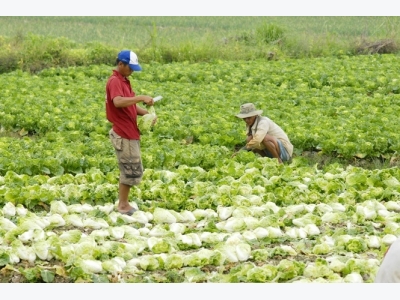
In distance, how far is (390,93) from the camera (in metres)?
13.8

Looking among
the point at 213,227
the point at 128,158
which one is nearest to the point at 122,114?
the point at 128,158

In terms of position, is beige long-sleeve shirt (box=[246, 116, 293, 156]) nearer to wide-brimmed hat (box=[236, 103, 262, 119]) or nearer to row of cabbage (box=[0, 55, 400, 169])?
wide-brimmed hat (box=[236, 103, 262, 119])

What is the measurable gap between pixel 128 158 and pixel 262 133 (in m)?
2.35

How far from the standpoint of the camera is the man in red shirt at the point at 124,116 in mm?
6832

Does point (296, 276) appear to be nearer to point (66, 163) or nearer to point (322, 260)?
point (322, 260)

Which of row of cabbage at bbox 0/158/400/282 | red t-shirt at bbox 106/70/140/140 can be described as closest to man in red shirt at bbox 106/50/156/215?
red t-shirt at bbox 106/70/140/140

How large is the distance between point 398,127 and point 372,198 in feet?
10.1

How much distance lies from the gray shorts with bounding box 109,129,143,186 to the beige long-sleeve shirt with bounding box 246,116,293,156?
7.19 ft

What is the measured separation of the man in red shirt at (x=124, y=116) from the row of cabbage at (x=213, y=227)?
428 mm

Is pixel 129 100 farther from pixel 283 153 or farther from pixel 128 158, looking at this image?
pixel 283 153

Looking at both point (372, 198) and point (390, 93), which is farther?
point (390, 93)

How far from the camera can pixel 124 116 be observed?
6.93m

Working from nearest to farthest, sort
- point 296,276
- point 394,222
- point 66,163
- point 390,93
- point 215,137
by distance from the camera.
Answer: point 296,276, point 394,222, point 66,163, point 215,137, point 390,93

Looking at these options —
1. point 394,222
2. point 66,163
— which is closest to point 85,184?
point 66,163
